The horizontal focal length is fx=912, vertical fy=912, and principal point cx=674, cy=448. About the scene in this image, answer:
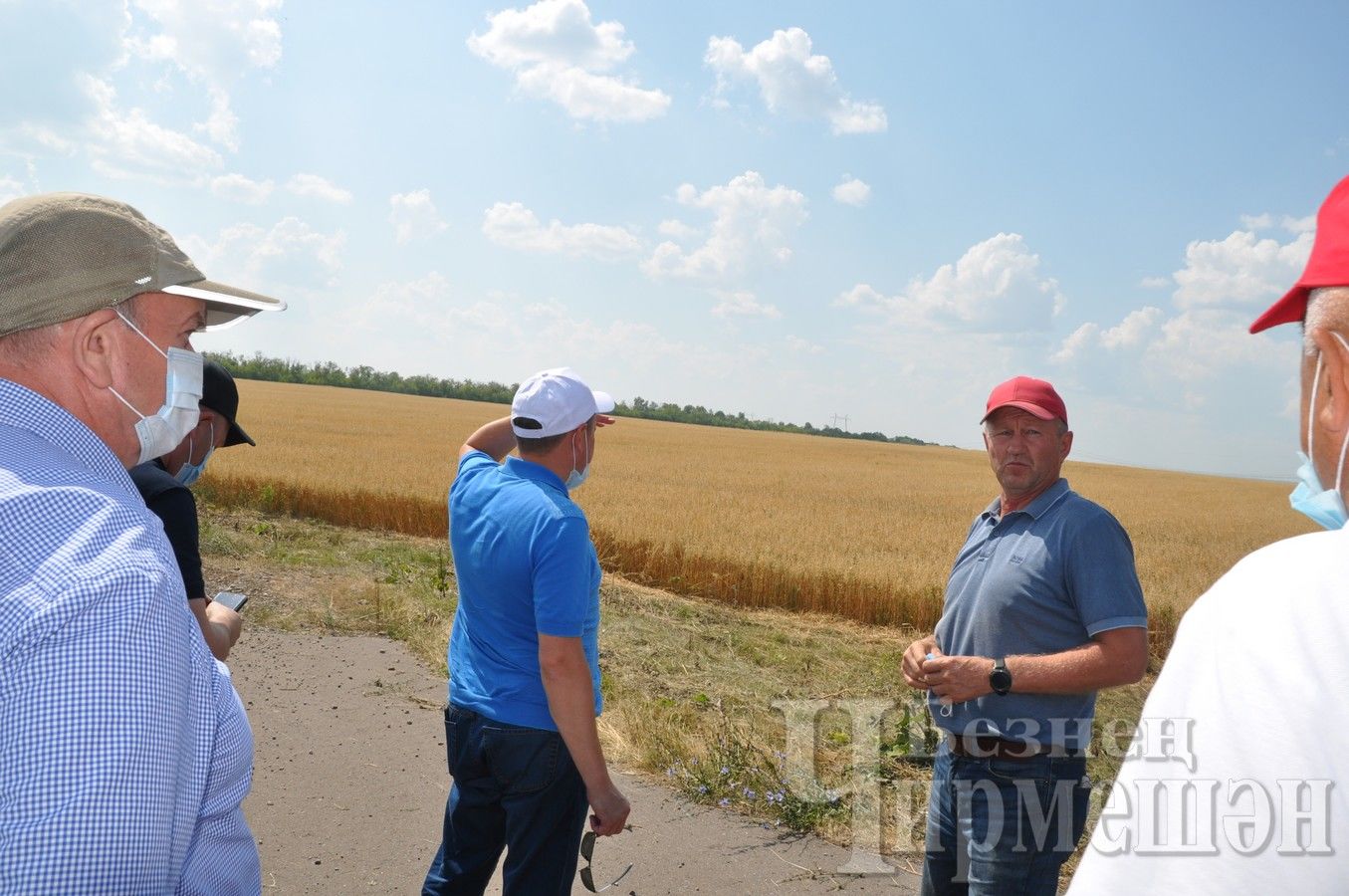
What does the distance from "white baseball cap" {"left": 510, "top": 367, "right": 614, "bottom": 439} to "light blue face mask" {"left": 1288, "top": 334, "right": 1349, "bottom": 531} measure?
196cm

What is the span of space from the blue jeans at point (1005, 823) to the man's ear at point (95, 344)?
273 centimetres

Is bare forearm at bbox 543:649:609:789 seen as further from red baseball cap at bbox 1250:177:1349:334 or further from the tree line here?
the tree line

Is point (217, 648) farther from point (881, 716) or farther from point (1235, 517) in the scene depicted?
point (1235, 517)

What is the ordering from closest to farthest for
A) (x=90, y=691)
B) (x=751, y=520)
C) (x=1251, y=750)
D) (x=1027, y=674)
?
(x=1251, y=750) < (x=90, y=691) < (x=1027, y=674) < (x=751, y=520)

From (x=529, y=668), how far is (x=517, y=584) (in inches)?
11.0

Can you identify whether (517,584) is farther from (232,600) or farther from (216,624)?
(232,600)

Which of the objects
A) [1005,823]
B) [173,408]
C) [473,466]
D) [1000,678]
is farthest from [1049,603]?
[173,408]

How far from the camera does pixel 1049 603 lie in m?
3.01

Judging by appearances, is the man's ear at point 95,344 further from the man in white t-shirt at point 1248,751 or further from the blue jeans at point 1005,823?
the blue jeans at point 1005,823

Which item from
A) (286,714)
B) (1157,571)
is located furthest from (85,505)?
(1157,571)

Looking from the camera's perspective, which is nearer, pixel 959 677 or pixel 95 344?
pixel 95 344

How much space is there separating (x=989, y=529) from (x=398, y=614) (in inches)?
251

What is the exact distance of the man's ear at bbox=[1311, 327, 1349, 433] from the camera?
1.09m

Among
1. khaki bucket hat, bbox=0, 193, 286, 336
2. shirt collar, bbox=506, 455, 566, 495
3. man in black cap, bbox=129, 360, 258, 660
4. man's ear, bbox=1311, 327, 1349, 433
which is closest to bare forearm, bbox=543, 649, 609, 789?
shirt collar, bbox=506, 455, 566, 495
